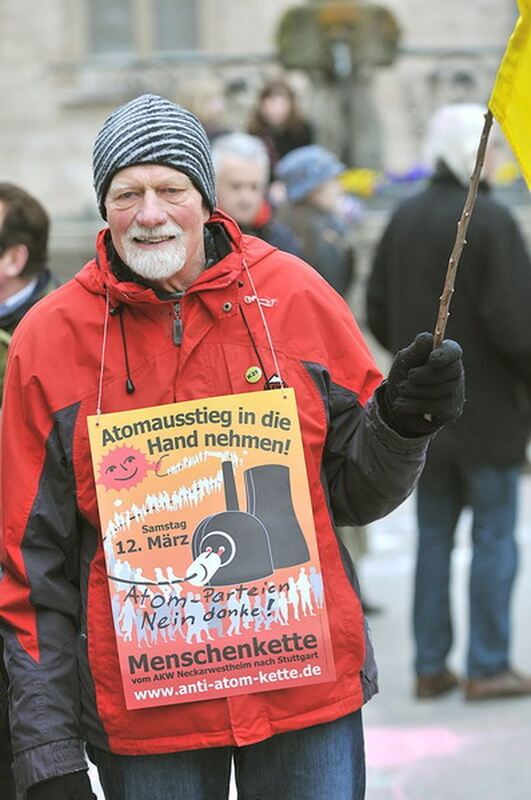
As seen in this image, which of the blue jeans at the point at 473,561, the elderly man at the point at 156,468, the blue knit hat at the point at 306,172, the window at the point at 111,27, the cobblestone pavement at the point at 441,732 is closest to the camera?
the elderly man at the point at 156,468

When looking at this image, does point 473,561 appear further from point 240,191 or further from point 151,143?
point 151,143

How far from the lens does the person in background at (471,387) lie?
5.36 metres

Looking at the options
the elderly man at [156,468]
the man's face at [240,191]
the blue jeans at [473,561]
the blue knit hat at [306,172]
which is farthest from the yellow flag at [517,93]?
the blue knit hat at [306,172]

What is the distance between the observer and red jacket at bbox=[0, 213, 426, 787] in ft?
9.52

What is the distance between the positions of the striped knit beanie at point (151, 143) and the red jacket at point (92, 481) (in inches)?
6.4

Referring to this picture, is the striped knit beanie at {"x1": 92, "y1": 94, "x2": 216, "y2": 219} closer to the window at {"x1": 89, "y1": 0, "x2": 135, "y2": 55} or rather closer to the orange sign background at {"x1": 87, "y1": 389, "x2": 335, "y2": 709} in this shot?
the orange sign background at {"x1": 87, "y1": 389, "x2": 335, "y2": 709}

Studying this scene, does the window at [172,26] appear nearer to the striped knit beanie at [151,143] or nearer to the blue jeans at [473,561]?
the blue jeans at [473,561]

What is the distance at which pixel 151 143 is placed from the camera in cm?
294

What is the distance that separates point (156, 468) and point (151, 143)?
567mm

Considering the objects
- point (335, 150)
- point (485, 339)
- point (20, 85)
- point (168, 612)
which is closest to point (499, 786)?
point (485, 339)

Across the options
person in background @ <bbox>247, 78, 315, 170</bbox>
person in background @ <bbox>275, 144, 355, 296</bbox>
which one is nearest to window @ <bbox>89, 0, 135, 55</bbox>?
person in background @ <bbox>247, 78, 315, 170</bbox>

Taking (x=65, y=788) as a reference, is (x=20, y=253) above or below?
above

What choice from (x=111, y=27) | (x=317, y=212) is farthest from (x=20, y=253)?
(x=111, y=27)

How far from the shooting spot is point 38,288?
412 centimetres
